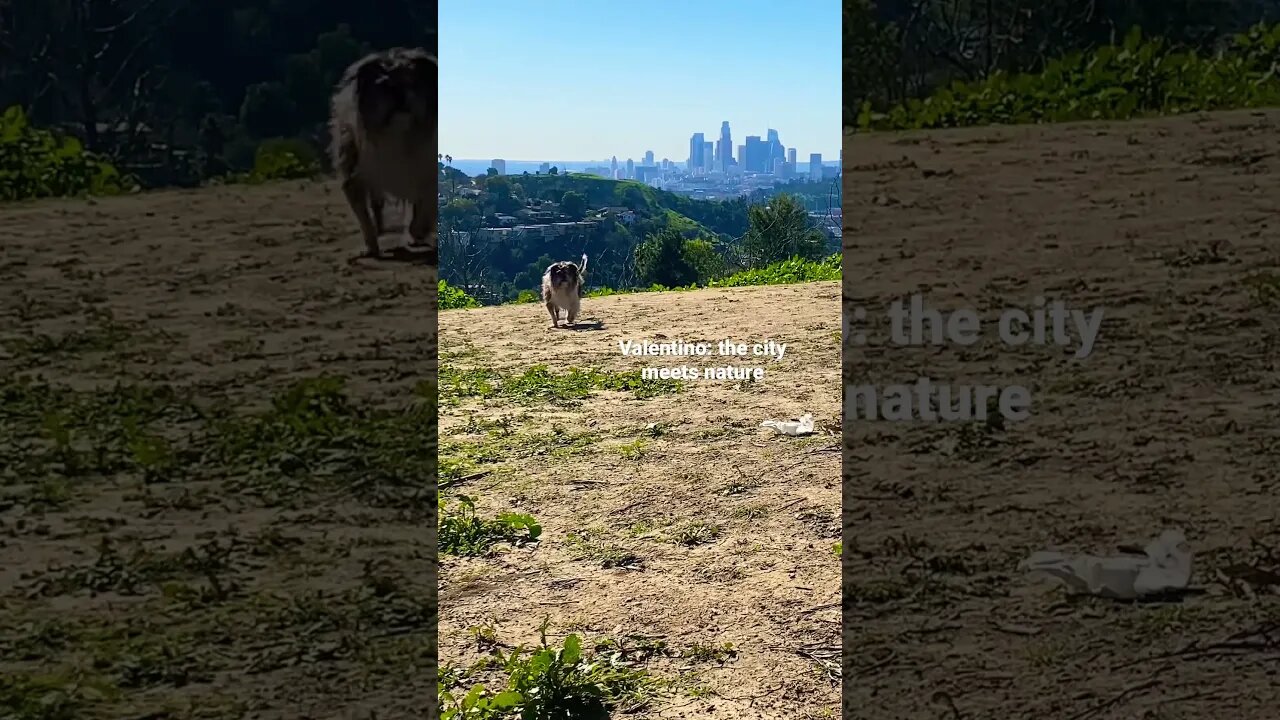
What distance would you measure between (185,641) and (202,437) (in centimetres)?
89

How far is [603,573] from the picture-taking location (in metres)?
3.61

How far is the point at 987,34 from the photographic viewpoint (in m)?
3.22

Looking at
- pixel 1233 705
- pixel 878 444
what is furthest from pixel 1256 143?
pixel 1233 705

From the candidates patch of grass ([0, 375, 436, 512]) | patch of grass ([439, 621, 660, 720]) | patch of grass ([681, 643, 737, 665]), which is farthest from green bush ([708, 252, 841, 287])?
patch of grass ([439, 621, 660, 720])

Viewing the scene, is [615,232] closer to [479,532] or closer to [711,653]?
[479,532]

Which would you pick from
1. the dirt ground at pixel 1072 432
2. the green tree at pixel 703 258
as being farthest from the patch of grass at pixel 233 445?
the green tree at pixel 703 258

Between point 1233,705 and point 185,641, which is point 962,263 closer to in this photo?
point 1233,705

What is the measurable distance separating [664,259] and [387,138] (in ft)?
64.8

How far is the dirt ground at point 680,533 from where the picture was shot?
2984 mm

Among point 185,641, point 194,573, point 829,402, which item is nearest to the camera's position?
point 185,641

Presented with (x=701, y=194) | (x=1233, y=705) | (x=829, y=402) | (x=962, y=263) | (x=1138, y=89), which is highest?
(x=701, y=194)

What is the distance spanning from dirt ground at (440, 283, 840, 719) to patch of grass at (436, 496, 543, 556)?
8 cm

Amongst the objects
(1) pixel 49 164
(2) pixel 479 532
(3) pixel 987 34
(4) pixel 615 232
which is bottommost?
(2) pixel 479 532

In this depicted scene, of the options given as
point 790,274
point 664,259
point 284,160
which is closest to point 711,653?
point 284,160
